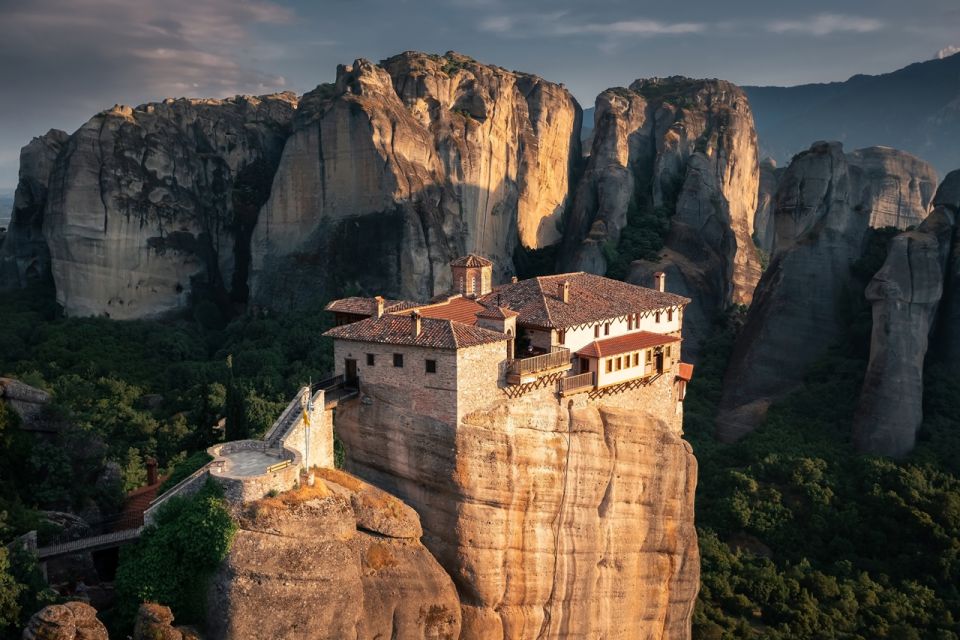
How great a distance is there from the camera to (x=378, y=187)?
67188 millimetres

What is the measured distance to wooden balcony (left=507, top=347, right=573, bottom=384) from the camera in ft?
93.0

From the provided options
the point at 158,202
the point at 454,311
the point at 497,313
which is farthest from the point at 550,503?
the point at 158,202

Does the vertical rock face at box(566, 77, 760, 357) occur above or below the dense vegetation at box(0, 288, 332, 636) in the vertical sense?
above

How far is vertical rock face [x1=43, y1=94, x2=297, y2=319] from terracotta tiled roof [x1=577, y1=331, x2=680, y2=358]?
47413 millimetres

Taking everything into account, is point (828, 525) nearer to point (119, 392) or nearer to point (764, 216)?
point (119, 392)

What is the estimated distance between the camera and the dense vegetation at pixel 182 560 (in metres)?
22.9

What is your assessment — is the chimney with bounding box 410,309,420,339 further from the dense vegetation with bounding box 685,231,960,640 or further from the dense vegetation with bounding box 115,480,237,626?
the dense vegetation with bounding box 685,231,960,640

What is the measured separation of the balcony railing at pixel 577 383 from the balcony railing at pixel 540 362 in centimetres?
60

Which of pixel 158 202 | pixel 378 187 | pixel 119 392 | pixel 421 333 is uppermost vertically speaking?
pixel 378 187

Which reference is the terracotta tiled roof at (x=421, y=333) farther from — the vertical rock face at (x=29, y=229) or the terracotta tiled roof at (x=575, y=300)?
the vertical rock face at (x=29, y=229)

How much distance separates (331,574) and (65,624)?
623 cm

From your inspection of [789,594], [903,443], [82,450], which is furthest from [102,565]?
[903,443]

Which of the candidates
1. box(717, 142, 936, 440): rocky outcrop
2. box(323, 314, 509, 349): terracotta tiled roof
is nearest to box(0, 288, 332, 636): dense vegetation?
box(323, 314, 509, 349): terracotta tiled roof

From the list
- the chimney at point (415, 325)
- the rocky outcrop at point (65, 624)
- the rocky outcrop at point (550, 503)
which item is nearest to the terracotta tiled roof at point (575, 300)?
the rocky outcrop at point (550, 503)
